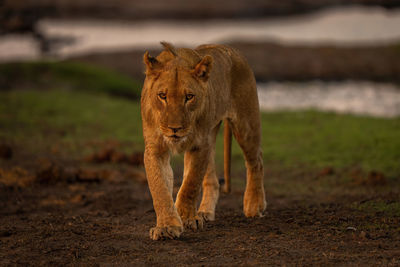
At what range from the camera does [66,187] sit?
9.07m

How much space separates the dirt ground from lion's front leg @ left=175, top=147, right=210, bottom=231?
0.58 feet

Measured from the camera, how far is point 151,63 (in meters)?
5.62

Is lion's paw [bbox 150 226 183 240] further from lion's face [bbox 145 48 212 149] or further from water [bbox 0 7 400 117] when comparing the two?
water [bbox 0 7 400 117]

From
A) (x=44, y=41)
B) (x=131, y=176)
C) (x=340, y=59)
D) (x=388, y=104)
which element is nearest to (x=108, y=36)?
(x=44, y=41)

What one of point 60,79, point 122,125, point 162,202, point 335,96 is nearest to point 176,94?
point 162,202

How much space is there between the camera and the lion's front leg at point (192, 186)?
5938mm

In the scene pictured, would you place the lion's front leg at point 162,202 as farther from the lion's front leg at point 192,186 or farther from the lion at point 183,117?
the lion's front leg at point 192,186

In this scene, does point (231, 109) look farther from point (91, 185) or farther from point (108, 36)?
point (108, 36)

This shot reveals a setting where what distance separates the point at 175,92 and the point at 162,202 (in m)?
0.93

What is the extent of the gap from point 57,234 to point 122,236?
2.05ft

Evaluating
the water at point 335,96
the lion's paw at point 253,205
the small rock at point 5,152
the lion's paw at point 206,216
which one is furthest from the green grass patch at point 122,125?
the lion's paw at point 206,216

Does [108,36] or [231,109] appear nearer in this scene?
[231,109]

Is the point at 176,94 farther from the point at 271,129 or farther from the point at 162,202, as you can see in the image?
the point at 271,129

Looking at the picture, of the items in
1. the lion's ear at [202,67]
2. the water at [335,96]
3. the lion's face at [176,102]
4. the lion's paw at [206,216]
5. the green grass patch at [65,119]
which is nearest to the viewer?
the lion's face at [176,102]
